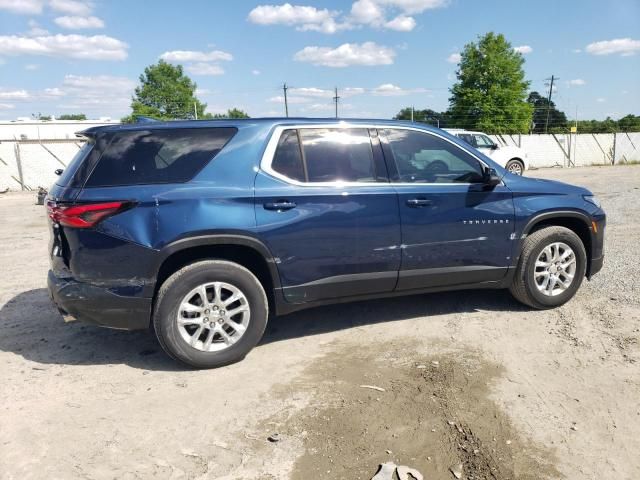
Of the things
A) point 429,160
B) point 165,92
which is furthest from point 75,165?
point 165,92

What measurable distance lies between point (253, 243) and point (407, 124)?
5.85ft

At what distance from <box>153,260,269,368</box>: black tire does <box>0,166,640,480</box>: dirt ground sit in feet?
0.42

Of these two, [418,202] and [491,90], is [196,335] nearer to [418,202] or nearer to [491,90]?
[418,202]

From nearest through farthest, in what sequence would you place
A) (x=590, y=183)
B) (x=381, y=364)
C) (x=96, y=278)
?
(x=96, y=278) < (x=381, y=364) < (x=590, y=183)

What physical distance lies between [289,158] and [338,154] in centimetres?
42

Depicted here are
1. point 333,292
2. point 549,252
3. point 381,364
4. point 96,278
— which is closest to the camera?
point 96,278

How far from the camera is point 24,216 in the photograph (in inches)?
486

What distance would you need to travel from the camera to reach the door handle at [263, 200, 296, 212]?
3783 mm

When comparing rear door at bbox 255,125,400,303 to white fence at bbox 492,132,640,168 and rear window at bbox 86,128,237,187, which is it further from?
white fence at bbox 492,132,640,168

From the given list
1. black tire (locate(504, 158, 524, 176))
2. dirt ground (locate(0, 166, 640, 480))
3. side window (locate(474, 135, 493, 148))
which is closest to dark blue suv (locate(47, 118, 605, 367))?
dirt ground (locate(0, 166, 640, 480))

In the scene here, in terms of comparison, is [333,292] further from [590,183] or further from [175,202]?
[590,183]

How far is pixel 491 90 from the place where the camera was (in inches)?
1854

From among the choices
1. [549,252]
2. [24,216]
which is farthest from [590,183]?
[24,216]

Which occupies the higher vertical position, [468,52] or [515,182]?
[468,52]
